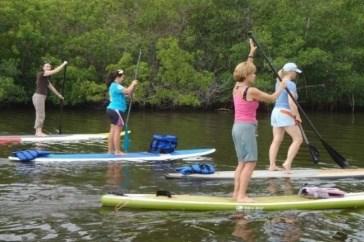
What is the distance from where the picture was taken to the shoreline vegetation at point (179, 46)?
38688mm

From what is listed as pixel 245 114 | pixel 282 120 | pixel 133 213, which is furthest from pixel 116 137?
pixel 245 114

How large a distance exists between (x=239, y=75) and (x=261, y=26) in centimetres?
3620

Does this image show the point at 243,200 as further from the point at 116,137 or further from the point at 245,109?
the point at 116,137

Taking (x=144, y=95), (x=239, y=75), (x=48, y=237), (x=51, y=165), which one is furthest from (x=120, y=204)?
(x=144, y=95)

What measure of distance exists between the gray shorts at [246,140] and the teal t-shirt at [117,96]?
17.2 ft

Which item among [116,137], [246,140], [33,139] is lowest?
[33,139]

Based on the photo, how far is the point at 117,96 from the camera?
13688 millimetres

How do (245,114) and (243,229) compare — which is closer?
(243,229)

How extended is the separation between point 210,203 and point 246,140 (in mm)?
994

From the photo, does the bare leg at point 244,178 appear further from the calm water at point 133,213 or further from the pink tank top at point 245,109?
the pink tank top at point 245,109

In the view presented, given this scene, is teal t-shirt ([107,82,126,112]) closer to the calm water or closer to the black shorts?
the black shorts

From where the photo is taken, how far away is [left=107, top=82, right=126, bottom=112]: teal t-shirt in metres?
13.5

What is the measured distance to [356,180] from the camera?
37.3ft

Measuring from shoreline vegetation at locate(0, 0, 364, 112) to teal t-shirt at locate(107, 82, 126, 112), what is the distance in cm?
2299
